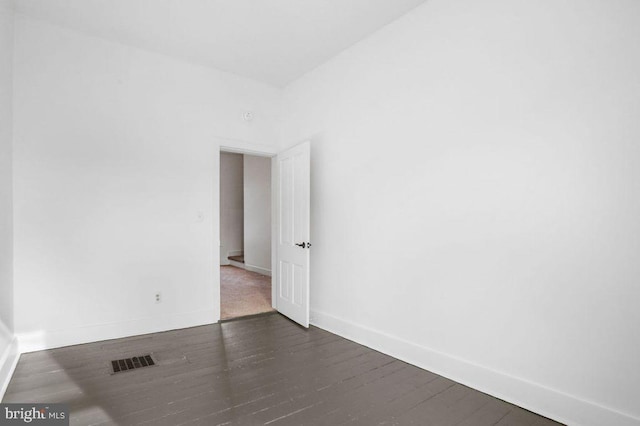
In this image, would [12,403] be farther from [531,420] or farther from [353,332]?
[531,420]

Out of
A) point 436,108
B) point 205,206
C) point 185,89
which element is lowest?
point 205,206

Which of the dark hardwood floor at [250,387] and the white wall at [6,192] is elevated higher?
the white wall at [6,192]

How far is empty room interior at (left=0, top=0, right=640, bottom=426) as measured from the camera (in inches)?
76.8

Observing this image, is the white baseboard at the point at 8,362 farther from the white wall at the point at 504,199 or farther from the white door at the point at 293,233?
the white wall at the point at 504,199

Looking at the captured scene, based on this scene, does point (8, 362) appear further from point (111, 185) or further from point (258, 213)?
point (258, 213)

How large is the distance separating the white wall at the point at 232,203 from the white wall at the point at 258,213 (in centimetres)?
110

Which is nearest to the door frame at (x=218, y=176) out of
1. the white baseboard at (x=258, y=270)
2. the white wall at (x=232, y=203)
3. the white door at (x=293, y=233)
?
the white door at (x=293, y=233)

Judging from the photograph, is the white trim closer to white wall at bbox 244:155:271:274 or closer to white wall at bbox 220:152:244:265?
white wall at bbox 244:155:271:274

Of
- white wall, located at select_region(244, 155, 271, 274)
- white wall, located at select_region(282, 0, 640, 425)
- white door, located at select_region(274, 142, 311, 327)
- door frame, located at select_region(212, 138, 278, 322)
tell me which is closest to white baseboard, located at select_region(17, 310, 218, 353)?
door frame, located at select_region(212, 138, 278, 322)

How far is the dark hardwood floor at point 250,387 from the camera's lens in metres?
2.04

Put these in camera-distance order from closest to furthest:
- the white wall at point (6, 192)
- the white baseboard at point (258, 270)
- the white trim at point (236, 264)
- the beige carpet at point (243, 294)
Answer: the white wall at point (6, 192) < the beige carpet at point (243, 294) < the white baseboard at point (258, 270) < the white trim at point (236, 264)

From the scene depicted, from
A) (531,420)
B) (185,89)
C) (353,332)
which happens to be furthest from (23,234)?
(531,420)

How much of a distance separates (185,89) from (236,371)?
10.4 feet

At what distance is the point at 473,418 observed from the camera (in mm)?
2033
